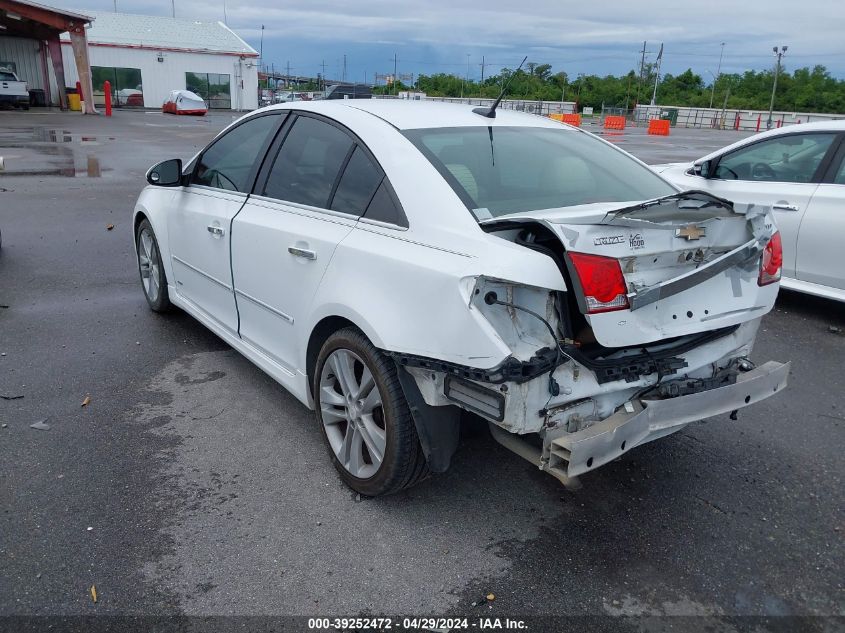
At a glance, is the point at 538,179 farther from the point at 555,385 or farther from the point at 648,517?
the point at 648,517

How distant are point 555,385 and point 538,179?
3.97ft

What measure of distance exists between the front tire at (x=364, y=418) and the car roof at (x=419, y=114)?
1132mm

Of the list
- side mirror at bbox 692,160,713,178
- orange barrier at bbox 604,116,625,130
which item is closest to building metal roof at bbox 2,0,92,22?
orange barrier at bbox 604,116,625,130

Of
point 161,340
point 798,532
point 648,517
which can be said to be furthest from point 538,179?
point 161,340

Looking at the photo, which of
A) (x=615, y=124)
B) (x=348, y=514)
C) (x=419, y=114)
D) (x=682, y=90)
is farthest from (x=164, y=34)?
(x=682, y=90)

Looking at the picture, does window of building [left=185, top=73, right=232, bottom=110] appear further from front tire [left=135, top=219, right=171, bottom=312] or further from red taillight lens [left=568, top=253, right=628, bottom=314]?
red taillight lens [left=568, top=253, right=628, bottom=314]

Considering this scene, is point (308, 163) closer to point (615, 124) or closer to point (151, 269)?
point (151, 269)

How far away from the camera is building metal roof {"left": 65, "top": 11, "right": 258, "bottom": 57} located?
141 feet

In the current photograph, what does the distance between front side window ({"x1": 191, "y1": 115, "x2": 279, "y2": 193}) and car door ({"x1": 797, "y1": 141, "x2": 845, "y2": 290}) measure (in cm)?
453

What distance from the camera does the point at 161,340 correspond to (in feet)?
17.3

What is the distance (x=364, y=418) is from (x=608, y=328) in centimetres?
119

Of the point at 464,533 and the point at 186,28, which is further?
the point at 186,28

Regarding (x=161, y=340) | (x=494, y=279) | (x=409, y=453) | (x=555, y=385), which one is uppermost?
(x=494, y=279)

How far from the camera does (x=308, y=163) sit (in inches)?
146
